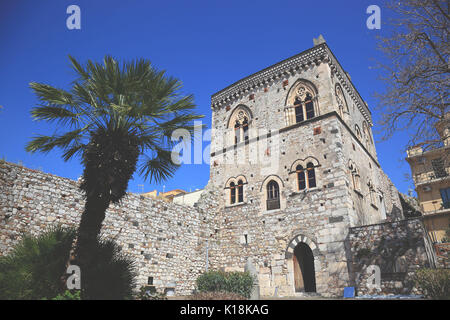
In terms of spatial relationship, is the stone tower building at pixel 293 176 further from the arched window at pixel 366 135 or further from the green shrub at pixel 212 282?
the green shrub at pixel 212 282

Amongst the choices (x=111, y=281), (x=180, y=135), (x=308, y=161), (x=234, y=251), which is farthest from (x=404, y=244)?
(x=111, y=281)

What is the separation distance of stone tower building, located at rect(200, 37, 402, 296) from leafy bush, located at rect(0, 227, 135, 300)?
26.6 feet

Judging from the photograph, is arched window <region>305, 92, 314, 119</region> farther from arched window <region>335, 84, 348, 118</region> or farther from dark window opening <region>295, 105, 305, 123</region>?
arched window <region>335, 84, 348, 118</region>

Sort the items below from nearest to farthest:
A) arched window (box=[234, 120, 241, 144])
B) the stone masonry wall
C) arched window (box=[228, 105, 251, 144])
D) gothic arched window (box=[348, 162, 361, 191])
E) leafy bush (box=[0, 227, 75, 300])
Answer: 1. leafy bush (box=[0, 227, 75, 300])
2. the stone masonry wall
3. gothic arched window (box=[348, 162, 361, 191])
4. arched window (box=[228, 105, 251, 144])
5. arched window (box=[234, 120, 241, 144])

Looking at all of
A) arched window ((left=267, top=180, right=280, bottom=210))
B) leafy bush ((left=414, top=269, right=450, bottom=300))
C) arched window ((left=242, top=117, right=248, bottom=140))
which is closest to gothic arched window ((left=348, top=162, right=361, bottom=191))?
arched window ((left=267, top=180, right=280, bottom=210))

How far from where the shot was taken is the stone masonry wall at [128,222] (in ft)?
30.0

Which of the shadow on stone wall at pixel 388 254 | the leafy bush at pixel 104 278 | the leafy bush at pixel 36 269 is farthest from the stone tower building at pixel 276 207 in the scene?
the leafy bush at pixel 104 278

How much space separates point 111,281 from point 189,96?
5.52 m

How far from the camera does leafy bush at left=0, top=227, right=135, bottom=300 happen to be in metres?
6.11

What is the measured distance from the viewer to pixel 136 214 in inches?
499

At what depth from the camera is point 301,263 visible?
1342 centimetres

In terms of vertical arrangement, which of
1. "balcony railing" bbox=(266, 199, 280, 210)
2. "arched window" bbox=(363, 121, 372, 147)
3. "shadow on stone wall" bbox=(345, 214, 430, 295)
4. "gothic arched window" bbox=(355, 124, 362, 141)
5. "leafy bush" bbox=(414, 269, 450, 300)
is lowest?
"leafy bush" bbox=(414, 269, 450, 300)

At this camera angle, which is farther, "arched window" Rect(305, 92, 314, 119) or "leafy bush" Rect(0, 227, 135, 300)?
"arched window" Rect(305, 92, 314, 119)

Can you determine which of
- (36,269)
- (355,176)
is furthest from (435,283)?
(36,269)
